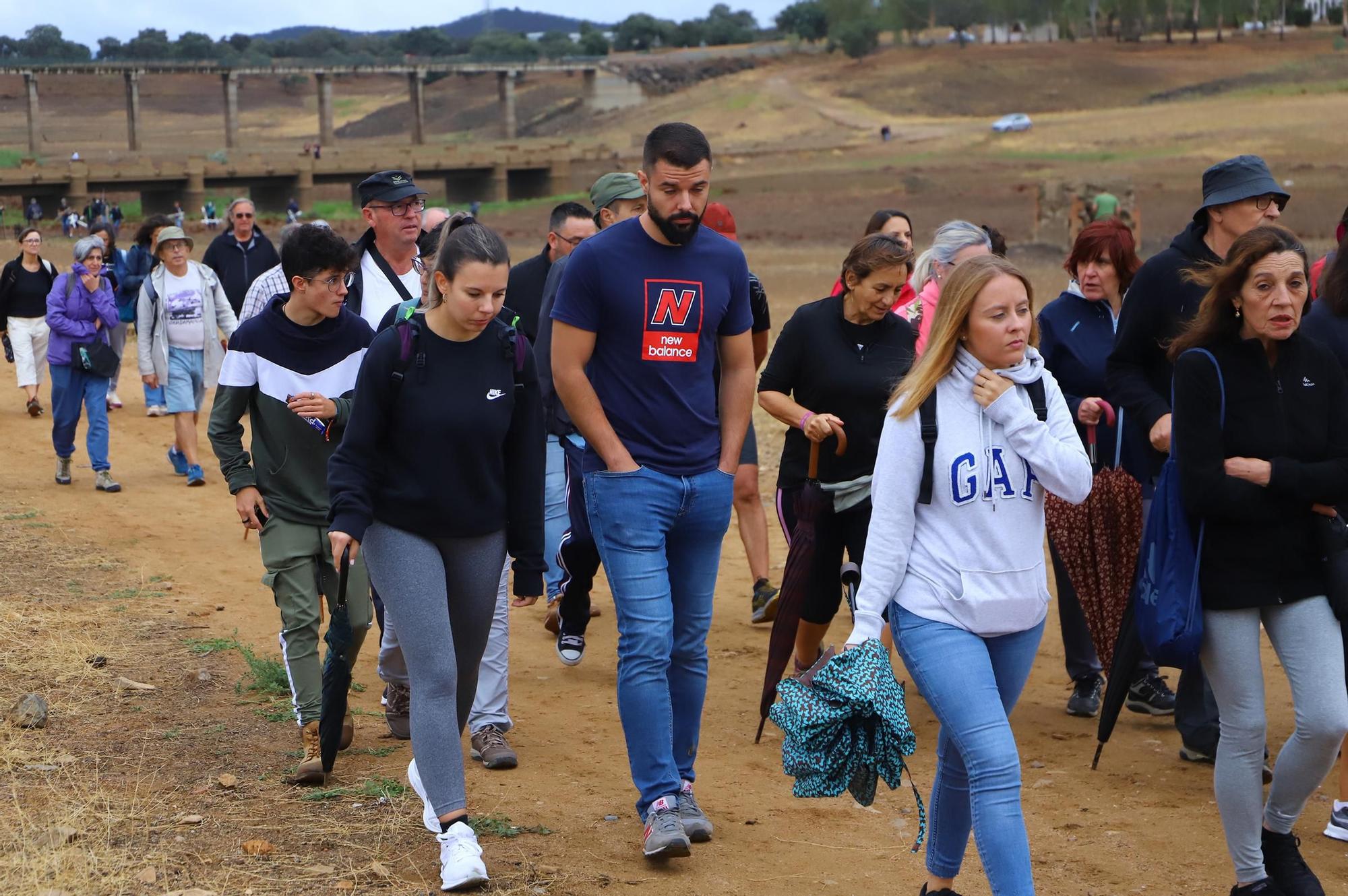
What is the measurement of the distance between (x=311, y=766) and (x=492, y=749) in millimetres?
752

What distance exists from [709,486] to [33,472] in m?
9.55

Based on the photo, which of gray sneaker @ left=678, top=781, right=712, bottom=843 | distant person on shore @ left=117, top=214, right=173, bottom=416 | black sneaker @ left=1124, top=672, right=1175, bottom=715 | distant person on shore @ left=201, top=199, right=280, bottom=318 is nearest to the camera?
gray sneaker @ left=678, top=781, right=712, bottom=843

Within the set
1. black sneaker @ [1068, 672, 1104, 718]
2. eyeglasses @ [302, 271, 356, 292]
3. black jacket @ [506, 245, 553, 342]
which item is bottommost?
black sneaker @ [1068, 672, 1104, 718]

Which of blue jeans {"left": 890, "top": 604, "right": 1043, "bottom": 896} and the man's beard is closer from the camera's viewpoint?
blue jeans {"left": 890, "top": 604, "right": 1043, "bottom": 896}

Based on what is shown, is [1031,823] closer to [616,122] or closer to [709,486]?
[709,486]

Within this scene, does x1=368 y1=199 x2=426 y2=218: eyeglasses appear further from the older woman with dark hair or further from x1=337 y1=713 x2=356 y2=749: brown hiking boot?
the older woman with dark hair

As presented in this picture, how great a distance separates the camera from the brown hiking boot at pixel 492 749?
5976 millimetres

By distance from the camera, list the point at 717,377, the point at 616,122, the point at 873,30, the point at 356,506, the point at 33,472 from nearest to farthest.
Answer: the point at 356,506 → the point at 717,377 → the point at 33,472 → the point at 616,122 → the point at 873,30

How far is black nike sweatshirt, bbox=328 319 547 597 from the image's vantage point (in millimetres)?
4633

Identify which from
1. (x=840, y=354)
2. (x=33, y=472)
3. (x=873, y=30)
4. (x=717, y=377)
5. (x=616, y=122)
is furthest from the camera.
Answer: (x=873, y=30)

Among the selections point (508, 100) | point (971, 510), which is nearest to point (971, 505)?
point (971, 510)

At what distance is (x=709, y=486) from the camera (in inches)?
199

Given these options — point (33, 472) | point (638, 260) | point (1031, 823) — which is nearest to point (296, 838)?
point (638, 260)

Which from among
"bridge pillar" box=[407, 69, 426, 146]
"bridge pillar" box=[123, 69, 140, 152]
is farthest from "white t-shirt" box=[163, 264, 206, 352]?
"bridge pillar" box=[407, 69, 426, 146]
